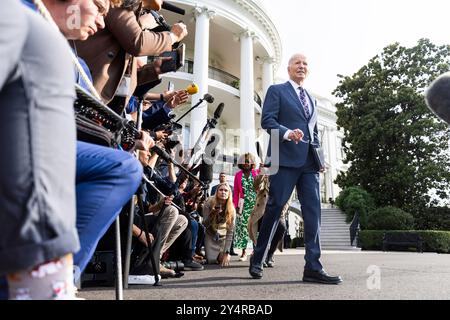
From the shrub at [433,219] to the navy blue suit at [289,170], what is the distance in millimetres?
21273

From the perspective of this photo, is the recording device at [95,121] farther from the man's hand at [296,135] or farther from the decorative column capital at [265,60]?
the decorative column capital at [265,60]

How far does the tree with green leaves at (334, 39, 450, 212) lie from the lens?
2219cm

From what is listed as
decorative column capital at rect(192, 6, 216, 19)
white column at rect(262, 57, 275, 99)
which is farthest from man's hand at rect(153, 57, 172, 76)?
white column at rect(262, 57, 275, 99)

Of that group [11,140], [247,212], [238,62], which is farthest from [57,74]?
[238,62]

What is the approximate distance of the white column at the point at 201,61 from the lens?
64.2 ft

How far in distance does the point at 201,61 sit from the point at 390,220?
13.8m

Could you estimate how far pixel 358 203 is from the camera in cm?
2197

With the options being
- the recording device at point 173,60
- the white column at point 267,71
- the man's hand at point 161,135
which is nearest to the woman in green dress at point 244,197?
the man's hand at point 161,135

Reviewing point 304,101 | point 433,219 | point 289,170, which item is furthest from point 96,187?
point 433,219

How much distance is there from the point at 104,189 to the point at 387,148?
2518 cm

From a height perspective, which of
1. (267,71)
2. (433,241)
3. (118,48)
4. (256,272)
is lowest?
(433,241)

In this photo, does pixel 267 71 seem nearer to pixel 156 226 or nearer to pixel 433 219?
pixel 433 219

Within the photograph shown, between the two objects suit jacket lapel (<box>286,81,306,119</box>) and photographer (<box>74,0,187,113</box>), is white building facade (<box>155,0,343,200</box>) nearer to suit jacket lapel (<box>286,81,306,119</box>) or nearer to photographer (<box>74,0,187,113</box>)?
suit jacket lapel (<box>286,81,306,119</box>)

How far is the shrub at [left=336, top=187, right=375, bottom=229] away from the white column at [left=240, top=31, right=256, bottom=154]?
22.4ft
